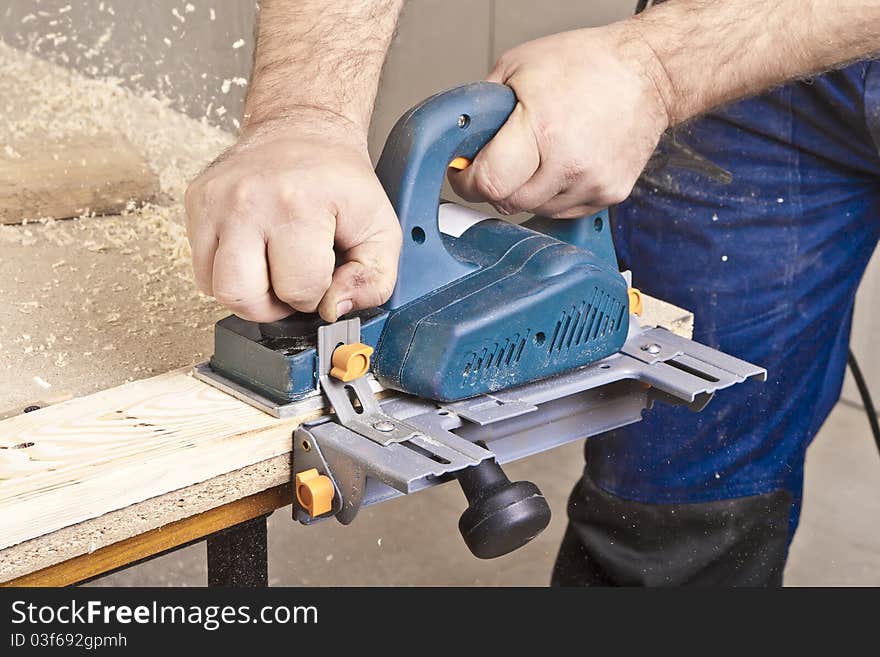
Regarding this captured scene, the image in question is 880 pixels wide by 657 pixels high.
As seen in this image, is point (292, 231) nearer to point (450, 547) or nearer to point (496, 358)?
point (496, 358)

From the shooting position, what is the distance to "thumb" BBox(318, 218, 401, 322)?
1031mm

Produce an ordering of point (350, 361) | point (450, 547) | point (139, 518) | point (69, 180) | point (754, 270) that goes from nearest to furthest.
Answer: point (139, 518) < point (350, 361) < point (69, 180) < point (754, 270) < point (450, 547)

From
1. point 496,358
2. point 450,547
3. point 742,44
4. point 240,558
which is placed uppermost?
point 742,44

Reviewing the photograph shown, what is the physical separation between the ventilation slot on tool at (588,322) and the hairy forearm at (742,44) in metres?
0.28

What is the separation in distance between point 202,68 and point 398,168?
80.8 inches

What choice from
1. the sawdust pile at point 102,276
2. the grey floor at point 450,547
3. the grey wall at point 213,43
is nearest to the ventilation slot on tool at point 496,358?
the sawdust pile at point 102,276

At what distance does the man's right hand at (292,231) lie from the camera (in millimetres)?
995

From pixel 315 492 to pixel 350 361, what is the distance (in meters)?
0.13

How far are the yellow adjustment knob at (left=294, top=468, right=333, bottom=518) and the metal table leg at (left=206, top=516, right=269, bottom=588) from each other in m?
0.16

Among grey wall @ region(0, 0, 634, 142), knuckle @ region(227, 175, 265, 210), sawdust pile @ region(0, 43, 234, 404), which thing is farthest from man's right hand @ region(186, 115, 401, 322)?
grey wall @ region(0, 0, 634, 142)

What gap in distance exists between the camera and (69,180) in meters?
1.65

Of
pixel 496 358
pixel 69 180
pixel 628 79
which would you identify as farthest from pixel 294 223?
pixel 69 180

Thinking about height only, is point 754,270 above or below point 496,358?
below

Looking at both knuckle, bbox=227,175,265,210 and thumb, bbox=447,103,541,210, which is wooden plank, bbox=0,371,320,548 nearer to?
knuckle, bbox=227,175,265,210
